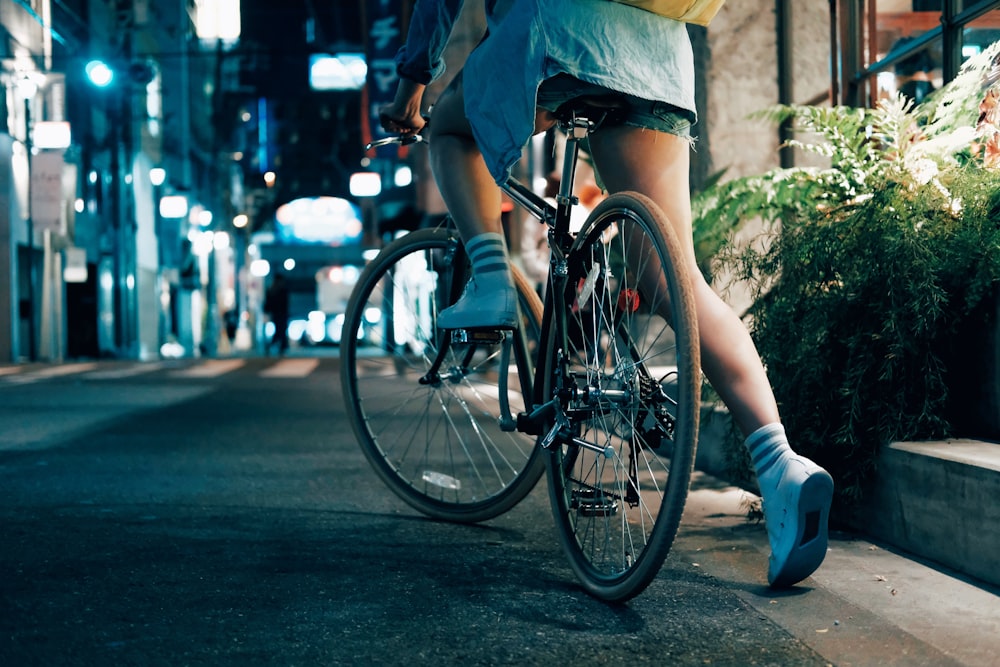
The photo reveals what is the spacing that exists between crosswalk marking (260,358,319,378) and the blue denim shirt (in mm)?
10150

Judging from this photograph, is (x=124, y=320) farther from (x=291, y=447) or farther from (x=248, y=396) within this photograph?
(x=291, y=447)

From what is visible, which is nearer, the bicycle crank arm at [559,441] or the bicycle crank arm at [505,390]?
the bicycle crank arm at [559,441]

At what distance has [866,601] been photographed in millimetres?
2418

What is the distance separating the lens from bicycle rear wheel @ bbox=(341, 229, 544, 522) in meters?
3.36

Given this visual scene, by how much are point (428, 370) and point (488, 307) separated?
0.86 meters

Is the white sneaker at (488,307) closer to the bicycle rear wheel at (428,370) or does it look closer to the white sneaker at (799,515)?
the bicycle rear wheel at (428,370)

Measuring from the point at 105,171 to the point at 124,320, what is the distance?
410 centimetres

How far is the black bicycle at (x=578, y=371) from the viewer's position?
2279mm

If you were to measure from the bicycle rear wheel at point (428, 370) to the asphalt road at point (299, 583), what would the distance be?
0.37 ft

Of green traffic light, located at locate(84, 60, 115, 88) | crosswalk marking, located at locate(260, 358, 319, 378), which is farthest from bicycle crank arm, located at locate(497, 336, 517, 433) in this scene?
green traffic light, located at locate(84, 60, 115, 88)

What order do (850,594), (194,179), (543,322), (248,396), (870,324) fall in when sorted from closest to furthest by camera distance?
(850,594) < (543,322) < (870,324) < (248,396) < (194,179)

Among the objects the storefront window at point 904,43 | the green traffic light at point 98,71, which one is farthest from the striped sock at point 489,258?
the green traffic light at point 98,71

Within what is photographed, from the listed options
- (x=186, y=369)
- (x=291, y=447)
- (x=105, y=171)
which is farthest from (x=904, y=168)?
(x=105, y=171)

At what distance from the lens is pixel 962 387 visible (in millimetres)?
3096
